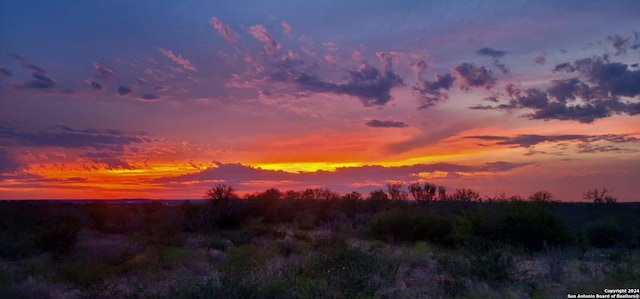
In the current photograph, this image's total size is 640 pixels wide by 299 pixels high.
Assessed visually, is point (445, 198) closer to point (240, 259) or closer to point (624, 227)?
point (624, 227)

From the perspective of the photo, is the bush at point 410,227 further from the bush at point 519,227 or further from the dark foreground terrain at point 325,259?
the bush at point 519,227

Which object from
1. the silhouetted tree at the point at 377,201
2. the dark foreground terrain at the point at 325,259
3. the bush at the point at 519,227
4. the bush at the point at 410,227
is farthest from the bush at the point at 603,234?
the silhouetted tree at the point at 377,201

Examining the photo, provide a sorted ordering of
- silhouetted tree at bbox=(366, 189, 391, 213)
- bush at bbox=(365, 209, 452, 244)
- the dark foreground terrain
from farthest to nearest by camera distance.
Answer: silhouetted tree at bbox=(366, 189, 391, 213) < bush at bbox=(365, 209, 452, 244) < the dark foreground terrain

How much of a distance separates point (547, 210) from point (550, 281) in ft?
54.4

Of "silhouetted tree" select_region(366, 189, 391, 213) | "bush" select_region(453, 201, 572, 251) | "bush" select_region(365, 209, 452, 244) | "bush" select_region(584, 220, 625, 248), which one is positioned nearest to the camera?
"bush" select_region(453, 201, 572, 251)

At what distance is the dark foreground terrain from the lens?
14.9 meters

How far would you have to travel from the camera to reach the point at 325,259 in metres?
17.1

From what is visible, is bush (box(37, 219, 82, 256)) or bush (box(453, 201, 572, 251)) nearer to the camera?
bush (box(37, 219, 82, 256))

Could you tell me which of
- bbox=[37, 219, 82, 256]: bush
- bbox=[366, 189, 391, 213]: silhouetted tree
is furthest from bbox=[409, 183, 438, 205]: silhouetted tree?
bbox=[37, 219, 82, 256]: bush

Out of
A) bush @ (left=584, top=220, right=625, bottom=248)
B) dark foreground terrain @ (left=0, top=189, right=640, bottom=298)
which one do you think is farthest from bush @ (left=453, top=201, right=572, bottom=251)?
bush @ (left=584, top=220, right=625, bottom=248)

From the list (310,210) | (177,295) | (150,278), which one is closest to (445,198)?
(310,210)

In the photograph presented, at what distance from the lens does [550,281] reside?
17062 mm

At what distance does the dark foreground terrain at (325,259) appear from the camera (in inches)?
586

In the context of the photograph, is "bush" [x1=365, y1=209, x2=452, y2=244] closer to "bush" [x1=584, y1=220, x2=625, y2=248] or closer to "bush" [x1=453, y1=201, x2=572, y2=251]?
"bush" [x1=453, y1=201, x2=572, y2=251]
